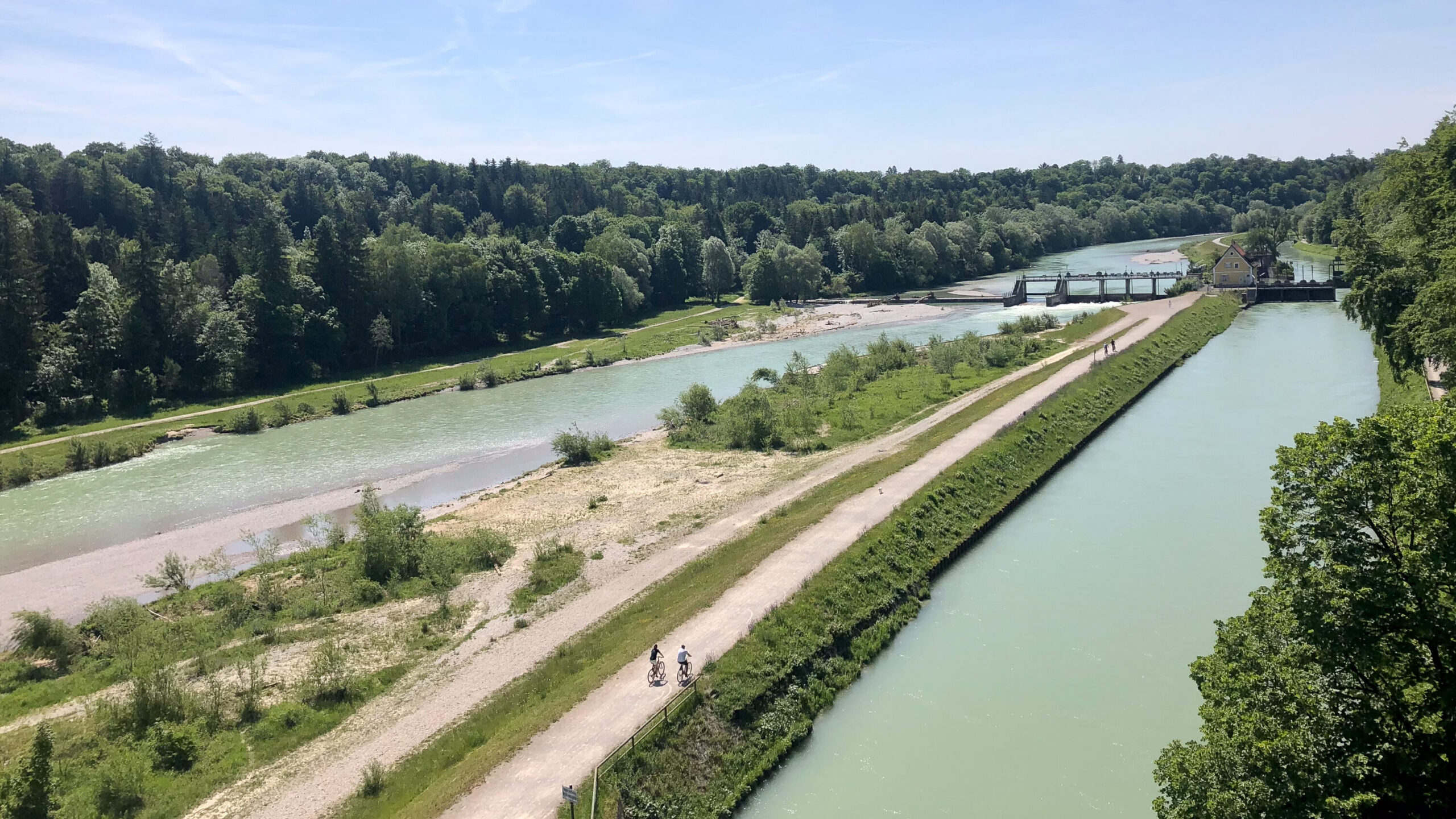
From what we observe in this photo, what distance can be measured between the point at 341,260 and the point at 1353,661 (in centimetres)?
8006

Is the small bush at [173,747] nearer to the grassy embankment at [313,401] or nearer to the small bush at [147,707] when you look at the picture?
the small bush at [147,707]

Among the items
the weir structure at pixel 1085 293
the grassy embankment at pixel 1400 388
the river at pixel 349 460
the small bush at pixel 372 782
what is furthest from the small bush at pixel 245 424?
the weir structure at pixel 1085 293

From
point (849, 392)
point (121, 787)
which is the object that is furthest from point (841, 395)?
point (121, 787)

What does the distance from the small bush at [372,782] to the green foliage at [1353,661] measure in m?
15.6

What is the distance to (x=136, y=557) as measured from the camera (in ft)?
117

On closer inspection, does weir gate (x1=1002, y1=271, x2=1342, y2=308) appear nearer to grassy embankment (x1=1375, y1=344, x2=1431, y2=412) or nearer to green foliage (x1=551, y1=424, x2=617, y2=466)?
grassy embankment (x1=1375, y1=344, x2=1431, y2=412)

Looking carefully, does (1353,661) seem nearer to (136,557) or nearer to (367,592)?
(367,592)

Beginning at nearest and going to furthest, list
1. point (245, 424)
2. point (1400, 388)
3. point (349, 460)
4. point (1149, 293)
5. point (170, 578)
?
1. point (170, 578)
2. point (1400, 388)
3. point (349, 460)
4. point (245, 424)
5. point (1149, 293)

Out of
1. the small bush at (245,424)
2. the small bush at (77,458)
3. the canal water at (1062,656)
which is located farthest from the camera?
the small bush at (245,424)

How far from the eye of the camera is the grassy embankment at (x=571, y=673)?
1777 centimetres

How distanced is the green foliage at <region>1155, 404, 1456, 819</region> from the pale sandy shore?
33.7 m

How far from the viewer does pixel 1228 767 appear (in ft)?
42.9

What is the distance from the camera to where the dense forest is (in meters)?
62.6

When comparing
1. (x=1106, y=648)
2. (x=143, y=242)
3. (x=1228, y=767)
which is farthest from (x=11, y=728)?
(x=143, y=242)
